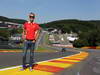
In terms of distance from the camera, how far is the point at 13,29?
168 metres

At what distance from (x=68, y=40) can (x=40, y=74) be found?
16513 cm

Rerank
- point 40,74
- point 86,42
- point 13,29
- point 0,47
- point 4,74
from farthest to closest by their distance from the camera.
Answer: point 13,29, point 86,42, point 0,47, point 40,74, point 4,74

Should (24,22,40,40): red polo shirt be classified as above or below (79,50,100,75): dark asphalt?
above

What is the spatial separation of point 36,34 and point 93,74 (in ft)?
8.23

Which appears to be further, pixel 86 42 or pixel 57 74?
pixel 86 42

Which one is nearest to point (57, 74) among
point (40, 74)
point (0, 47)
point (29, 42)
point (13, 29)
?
point (40, 74)

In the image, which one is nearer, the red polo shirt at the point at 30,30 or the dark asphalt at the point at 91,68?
the red polo shirt at the point at 30,30

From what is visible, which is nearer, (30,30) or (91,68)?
(30,30)

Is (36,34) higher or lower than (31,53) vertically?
higher

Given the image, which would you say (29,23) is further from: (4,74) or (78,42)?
(78,42)

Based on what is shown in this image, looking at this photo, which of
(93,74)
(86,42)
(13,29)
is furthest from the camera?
(13,29)

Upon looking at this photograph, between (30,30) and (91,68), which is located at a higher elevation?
(30,30)

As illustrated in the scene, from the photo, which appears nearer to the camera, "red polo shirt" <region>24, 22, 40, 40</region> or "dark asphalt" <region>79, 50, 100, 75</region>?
"red polo shirt" <region>24, 22, 40, 40</region>

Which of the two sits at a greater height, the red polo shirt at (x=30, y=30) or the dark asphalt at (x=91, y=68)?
the red polo shirt at (x=30, y=30)
